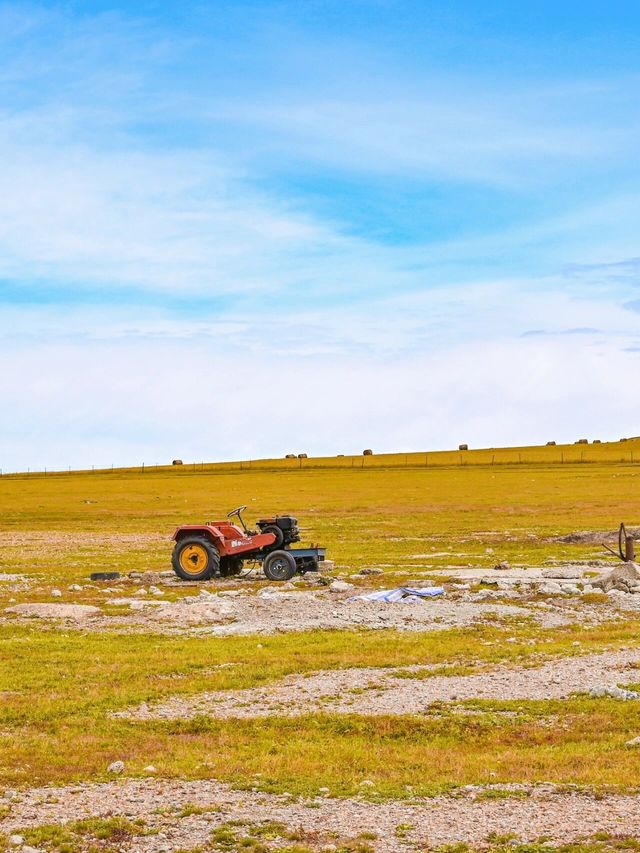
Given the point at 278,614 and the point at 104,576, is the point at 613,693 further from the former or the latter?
the point at 104,576

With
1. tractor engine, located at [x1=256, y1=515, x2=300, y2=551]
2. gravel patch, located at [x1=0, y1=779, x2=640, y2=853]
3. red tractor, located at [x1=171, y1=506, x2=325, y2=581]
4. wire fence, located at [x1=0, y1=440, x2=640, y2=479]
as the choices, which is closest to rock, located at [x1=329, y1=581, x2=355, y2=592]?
red tractor, located at [x1=171, y1=506, x2=325, y2=581]

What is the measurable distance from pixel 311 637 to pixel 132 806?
12270mm

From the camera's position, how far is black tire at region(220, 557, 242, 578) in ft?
123

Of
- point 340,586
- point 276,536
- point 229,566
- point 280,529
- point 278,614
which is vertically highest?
point 280,529

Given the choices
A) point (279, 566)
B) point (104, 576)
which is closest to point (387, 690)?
point (279, 566)

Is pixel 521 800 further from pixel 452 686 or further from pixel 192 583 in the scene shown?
pixel 192 583

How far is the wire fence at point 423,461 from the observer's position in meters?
140

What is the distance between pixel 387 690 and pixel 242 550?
1765 centimetres

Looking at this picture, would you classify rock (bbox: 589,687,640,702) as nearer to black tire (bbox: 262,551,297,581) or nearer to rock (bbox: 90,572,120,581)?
black tire (bbox: 262,551,297,581)

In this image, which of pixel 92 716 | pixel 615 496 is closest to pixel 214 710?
pixel 92 716

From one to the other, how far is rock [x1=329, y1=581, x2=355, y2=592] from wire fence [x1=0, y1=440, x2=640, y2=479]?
4056 inches

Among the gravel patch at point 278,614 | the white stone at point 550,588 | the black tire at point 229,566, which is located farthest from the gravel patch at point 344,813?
the black tire at point 229,566

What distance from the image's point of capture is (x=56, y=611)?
28344 millimetres

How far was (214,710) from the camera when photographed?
17688mm
